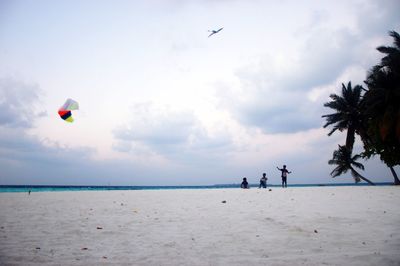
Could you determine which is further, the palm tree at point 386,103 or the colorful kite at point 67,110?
the palm tree at point 386,103

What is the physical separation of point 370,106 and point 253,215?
2270 centimetres

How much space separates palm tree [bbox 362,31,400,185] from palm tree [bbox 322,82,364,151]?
7080 millimetres

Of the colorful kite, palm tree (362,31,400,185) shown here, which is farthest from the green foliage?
the colorful kite

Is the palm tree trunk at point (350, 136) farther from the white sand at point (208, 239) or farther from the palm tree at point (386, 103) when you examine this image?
the white sand at point (208, 239)

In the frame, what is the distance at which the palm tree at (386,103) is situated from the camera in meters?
23.4

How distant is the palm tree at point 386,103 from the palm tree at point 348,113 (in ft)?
23.2

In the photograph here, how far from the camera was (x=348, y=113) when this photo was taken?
1331 inches

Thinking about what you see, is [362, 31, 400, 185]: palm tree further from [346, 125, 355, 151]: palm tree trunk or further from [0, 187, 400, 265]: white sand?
[0, 187, 400, 265]: white sand

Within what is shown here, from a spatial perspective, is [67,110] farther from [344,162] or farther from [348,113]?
Result: [344,162]

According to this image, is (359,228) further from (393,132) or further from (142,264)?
(393,132)

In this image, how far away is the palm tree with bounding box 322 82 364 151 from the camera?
33625mm

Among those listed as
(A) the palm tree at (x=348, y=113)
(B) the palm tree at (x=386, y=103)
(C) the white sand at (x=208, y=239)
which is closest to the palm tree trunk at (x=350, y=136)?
(A) the palm tree at (x=348, y=113)

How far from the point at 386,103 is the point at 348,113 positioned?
968cm

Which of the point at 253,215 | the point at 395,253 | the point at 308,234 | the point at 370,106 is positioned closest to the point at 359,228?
the point at 308,234
